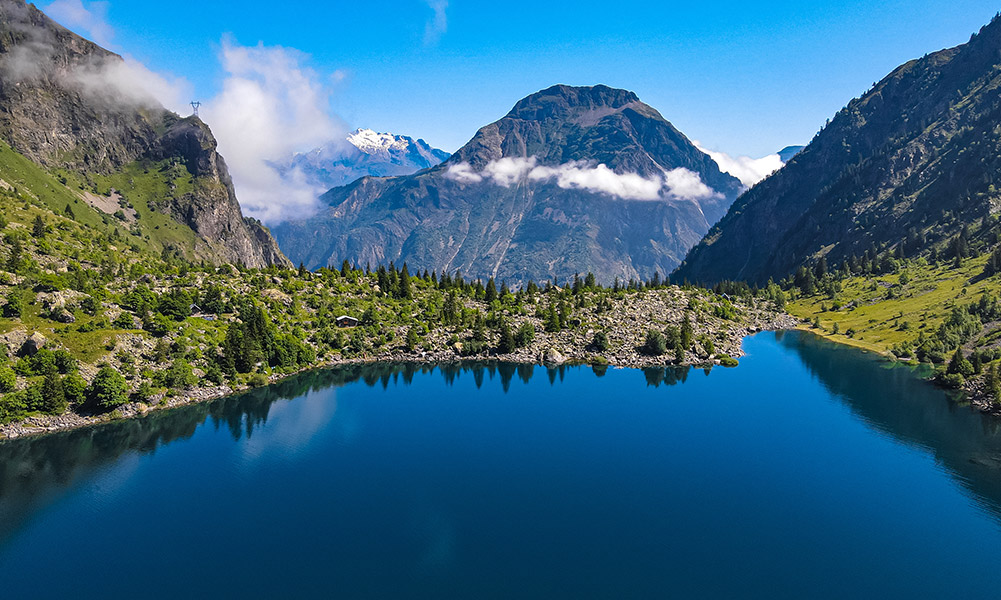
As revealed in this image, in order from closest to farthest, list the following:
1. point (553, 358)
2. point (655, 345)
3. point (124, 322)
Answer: point (124, 322), point (553, 358), point (655, 345)

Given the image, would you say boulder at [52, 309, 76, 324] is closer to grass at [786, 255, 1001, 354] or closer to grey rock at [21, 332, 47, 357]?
grey rock at [21, 332, 47, 357]

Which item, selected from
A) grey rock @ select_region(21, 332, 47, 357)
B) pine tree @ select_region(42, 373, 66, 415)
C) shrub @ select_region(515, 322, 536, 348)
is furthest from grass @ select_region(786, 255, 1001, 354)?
grey rock @ select_region(21, 332, 47, 357)

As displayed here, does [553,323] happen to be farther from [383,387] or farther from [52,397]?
[52,397]

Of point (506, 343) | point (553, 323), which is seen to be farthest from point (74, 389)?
point (553, 323)

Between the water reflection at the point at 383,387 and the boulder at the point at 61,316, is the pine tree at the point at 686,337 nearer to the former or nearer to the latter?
the water reflection at the point at 383,387

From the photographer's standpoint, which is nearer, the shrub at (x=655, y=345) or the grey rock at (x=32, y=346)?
the grey rock at (x=32, y=346)

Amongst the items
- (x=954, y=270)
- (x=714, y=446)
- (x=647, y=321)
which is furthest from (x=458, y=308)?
(x=954, y=270)

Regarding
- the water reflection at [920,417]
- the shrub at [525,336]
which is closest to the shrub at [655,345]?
the shrub at [525,336]
